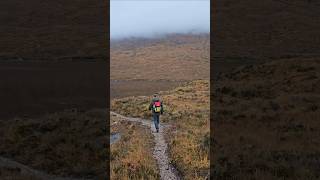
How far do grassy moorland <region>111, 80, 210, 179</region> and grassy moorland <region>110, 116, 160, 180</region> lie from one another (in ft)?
3.28

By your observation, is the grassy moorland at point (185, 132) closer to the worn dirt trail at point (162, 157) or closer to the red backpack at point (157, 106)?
the worn dirt trail at point (162, 157)

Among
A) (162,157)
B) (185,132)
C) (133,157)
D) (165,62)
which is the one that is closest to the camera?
(133,157)

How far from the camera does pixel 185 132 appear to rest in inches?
957
